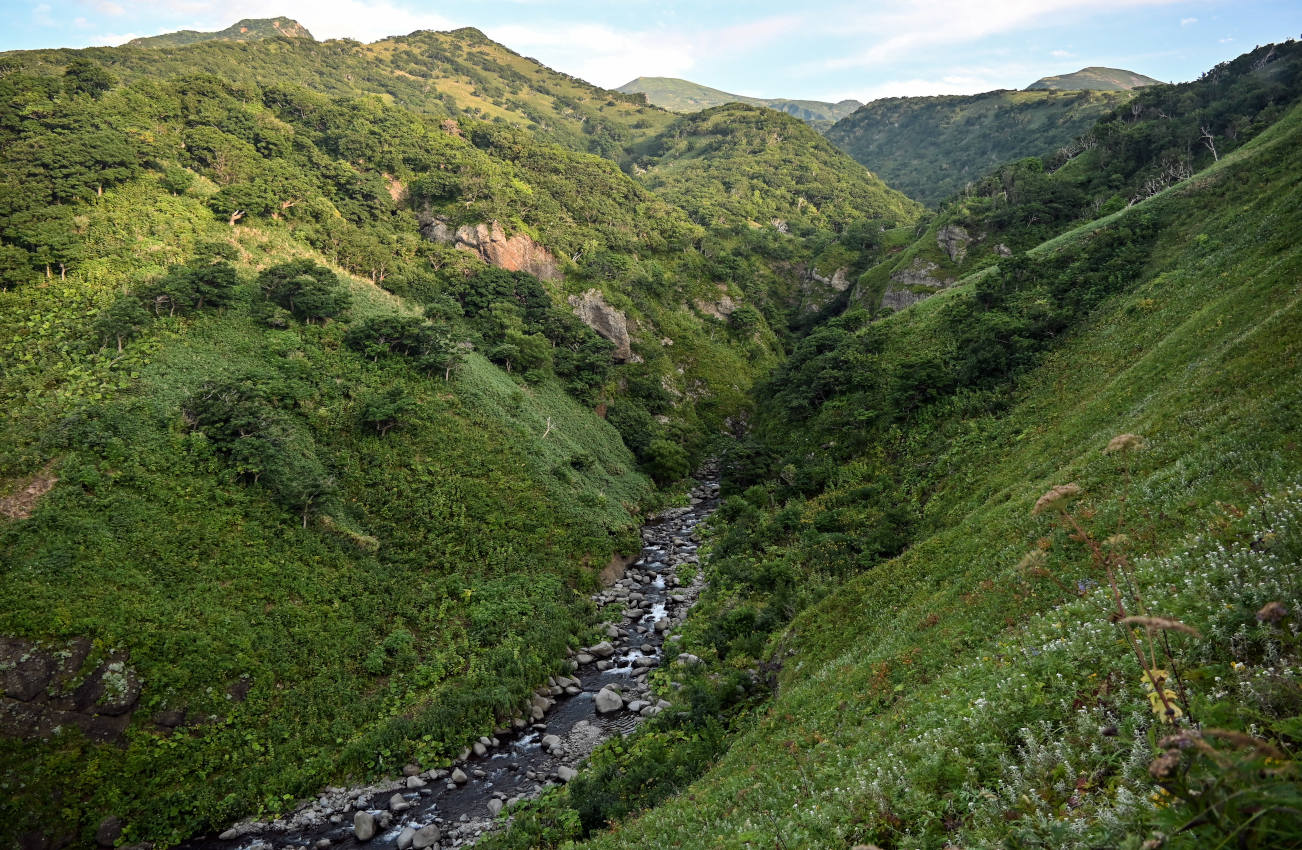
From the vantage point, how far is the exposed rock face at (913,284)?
78125mm

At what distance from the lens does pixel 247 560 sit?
92.1ft

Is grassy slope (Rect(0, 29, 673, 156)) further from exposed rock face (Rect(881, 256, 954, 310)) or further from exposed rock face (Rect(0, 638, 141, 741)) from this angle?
exposed rock face (Rect(0, 638, 141, 741))

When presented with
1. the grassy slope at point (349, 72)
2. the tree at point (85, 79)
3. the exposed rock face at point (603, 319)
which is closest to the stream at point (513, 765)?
the exposed rock face at point (603, 319)

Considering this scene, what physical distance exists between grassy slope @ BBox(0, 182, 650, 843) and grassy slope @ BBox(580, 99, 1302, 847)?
50.1 ft

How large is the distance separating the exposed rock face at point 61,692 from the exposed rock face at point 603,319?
55.7 metres

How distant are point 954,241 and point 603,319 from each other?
50.4 metres

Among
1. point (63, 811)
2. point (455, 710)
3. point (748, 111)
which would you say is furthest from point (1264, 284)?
point (748, 111)

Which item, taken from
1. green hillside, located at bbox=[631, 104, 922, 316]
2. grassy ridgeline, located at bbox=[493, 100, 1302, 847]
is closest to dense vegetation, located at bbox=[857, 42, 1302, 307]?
green hillside, located at bbox=[631, 104, 922, 316]

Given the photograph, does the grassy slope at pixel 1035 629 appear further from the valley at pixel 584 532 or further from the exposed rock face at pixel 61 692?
the exposed rock face at pixel 61 692

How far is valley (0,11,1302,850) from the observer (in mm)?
9062

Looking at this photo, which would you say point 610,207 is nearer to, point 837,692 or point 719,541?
point 719,541

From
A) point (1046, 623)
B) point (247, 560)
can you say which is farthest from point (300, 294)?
point (1046, 623)

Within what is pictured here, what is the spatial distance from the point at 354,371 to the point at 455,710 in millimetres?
26218

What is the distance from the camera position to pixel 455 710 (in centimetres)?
2591
